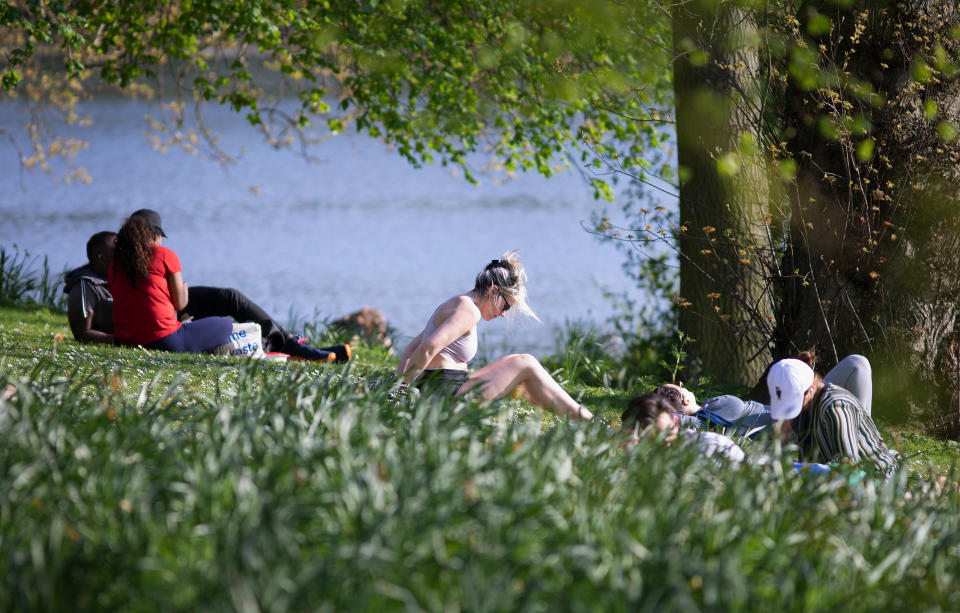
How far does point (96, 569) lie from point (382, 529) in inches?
29.8

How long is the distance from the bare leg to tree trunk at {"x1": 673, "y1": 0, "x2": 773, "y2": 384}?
6.22 feet

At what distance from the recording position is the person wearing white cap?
454 cm

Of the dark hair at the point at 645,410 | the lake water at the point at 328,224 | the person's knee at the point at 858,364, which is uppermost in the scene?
the lake water at the point at 328,224

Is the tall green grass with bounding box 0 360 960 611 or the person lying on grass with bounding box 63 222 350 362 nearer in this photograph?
the tall green grass with bounding box 0 360 960 611

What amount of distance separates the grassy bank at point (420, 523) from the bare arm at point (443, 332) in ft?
5.18

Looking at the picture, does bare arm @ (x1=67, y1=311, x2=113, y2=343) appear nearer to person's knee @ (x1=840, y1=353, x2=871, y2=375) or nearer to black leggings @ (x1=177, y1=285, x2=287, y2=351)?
black leggings @ (x1=177, y1=285, x2=287, y2=351)

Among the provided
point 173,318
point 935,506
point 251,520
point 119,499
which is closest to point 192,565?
point 251,520

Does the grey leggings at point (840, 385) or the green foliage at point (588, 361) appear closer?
the grey leggings at point (840, 385)

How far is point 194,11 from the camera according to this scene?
10.2 m

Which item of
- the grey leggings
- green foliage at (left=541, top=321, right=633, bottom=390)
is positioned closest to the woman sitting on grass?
the grey leggings

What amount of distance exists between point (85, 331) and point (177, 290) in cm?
89

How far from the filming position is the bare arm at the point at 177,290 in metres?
7.30

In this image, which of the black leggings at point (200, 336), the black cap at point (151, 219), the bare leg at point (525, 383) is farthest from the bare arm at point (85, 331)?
the bare leg at point (525, 383)

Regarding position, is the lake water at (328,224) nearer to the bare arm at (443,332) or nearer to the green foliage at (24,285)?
the green foliage at (24,285)
